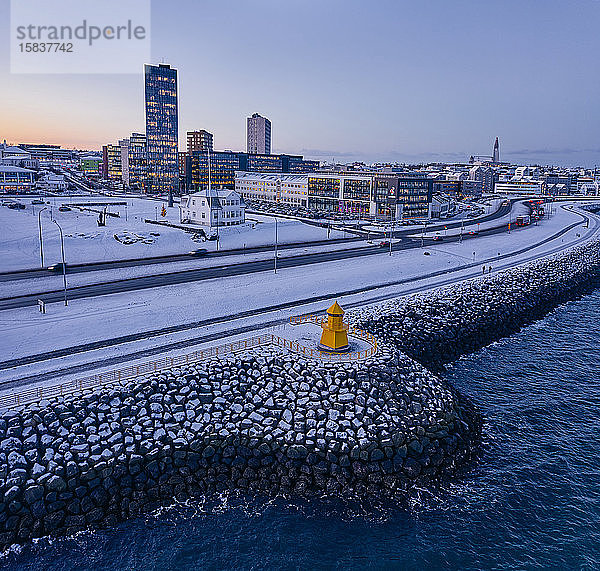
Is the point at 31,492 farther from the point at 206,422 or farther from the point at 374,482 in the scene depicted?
the point at 374,482

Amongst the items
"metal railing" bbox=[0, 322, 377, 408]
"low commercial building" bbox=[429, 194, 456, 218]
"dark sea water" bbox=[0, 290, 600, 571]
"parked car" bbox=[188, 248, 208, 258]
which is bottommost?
"dark sea water" bbox=[0, 290, 600, 571]

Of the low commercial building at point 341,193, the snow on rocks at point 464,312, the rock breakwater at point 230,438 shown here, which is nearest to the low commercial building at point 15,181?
the low commercial building at point 341,193

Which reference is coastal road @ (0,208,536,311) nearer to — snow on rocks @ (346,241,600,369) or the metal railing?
the metal railing

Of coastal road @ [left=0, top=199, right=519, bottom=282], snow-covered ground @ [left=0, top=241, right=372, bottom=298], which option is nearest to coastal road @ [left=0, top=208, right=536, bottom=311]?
snow-covered ground @ [left=0, top=241, right=372, bottom=298]

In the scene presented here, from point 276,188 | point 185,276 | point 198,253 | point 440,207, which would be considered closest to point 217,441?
point 185,276

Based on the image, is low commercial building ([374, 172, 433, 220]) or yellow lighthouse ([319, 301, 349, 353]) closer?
yellow lighthouse ([319, 301, 349, 353])

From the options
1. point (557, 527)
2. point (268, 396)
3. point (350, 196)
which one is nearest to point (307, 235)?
point (350, 196)
